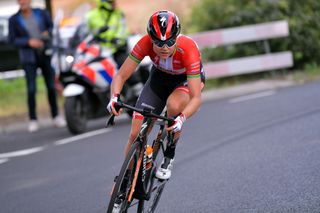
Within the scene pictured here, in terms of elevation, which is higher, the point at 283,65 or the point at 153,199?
the point at 153,199

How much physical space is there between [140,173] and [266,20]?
39.0ft

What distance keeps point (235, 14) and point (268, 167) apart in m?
9.47

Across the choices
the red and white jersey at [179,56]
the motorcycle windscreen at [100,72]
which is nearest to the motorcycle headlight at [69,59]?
the motorcycle windscreen at [100,72]

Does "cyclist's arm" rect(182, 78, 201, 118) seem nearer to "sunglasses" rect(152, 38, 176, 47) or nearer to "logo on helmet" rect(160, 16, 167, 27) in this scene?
"sunglasses" rect(152, 38, 176, 47)

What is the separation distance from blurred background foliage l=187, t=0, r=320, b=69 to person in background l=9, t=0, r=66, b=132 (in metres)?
5.36

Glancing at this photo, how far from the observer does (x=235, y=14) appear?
1752 centimetres

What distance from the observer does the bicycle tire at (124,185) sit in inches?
221

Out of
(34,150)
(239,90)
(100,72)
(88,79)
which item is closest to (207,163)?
(34,150)

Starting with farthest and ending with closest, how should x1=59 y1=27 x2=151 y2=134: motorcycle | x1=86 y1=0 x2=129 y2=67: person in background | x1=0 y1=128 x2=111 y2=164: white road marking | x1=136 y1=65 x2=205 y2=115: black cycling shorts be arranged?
x1=86 y1=0 x2=129 y2=67: person in background < x1=59 y1=27 x2=151 y2=134: motorcycle < x1=0 y1=128 x2=111 y2=164: white road marking < x1=136 y1=65 x2=205 y2=115: black cycling shorts

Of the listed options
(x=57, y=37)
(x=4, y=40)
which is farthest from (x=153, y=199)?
(x=4, y=40)

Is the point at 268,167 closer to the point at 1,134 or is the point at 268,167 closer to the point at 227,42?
the point at 1,134

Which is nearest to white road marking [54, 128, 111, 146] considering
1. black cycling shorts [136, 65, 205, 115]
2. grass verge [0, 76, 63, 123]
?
grass verge [0, 76, 63, 123]

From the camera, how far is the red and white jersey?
6531mm

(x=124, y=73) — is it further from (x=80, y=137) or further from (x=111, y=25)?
(x=111, y=25)
